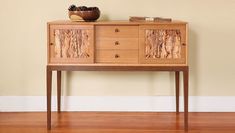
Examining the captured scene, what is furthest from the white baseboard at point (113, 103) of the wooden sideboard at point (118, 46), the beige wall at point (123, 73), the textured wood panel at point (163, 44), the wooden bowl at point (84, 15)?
the wooden bowl at point (84, 15)

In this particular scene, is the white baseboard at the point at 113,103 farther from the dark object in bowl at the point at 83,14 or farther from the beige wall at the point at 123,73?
the dark object in bowl at the point at 83,14

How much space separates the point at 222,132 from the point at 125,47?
3.20 feet

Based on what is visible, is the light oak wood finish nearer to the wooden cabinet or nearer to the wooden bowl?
the wooden cabinet

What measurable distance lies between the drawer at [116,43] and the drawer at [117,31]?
0.09 ft

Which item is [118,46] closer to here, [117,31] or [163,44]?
[117,31]

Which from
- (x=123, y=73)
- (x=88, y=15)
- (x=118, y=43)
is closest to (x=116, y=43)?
(x=118, y=43)

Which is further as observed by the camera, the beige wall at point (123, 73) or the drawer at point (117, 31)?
the beige wall at point (123, 73)

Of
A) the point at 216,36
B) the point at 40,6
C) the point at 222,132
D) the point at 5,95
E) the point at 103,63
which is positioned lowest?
the point at 222,132

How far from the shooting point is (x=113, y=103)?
3385 millimetres

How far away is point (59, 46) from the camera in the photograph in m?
2.82

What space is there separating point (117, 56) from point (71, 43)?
371mm

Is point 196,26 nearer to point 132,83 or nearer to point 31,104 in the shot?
point 132,83

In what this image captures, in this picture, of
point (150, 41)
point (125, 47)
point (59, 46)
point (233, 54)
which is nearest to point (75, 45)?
point (59, 46)

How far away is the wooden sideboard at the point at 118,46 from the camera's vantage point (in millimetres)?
2801
